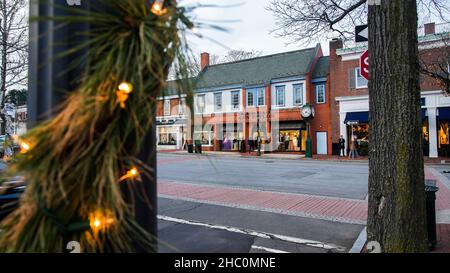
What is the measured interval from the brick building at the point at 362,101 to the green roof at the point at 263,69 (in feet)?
10.1

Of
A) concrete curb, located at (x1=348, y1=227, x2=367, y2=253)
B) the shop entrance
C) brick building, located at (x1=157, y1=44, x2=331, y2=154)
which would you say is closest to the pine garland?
concrete curb, located at (x1=348, y1=227, x2=367, y2=253)

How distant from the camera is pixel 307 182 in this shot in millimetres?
11469

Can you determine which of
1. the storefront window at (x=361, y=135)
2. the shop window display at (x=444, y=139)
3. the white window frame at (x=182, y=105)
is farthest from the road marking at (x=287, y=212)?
the shop window display at (x=444, y=139)

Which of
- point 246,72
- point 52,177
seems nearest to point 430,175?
point 52,177

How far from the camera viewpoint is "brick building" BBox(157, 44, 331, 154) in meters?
27.1

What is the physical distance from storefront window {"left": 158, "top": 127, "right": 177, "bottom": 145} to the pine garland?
35.2 metres

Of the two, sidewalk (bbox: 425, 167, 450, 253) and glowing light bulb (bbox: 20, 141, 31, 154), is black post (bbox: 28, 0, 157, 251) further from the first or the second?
A: sidewalk (bbox: 425, 167, 450, 253)

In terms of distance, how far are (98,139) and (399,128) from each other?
10.8ft

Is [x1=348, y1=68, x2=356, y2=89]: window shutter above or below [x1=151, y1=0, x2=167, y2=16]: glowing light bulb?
above

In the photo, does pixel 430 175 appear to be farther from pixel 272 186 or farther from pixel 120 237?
pixel 120 237

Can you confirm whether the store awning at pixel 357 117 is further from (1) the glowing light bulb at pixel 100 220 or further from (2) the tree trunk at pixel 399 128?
(1) the glowing light bulb at pixel 100 220

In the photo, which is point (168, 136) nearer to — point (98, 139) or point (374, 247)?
point (374, 247)

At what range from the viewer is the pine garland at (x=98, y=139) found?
1.18 meters

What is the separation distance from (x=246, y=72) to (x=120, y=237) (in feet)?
102
